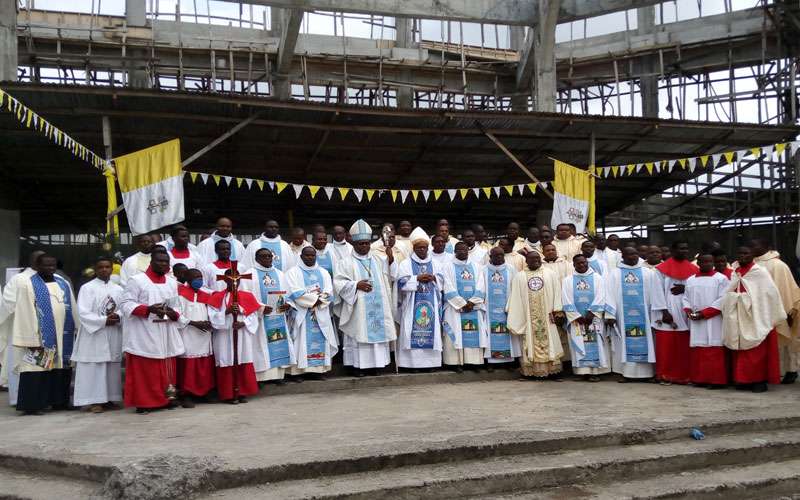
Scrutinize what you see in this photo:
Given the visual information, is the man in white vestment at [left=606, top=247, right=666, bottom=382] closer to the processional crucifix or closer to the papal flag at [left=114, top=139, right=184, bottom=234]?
the processional crucifix

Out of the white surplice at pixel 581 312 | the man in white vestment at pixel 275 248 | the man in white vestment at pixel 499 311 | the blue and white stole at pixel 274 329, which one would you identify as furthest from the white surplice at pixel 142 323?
the white surplice at pixel 581 312

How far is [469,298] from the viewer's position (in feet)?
27.4

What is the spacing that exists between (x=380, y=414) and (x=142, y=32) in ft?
48.3

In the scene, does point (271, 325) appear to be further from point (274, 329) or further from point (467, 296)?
point (467, 296)

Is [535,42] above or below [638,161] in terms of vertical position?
above

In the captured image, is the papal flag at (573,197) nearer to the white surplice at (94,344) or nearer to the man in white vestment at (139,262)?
the man in white vestment at (139,262)

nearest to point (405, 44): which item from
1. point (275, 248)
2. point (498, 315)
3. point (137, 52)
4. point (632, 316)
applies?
point (137, 52)

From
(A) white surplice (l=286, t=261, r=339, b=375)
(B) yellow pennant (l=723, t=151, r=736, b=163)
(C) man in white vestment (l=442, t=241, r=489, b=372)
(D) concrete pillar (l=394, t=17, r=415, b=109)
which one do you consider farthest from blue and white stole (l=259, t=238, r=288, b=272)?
(D) concrete pillar (l=394, t=17, r=415, b=109)

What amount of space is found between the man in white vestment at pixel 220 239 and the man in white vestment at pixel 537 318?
11.3 feet

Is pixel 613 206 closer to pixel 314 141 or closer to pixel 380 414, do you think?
pixel 314 141

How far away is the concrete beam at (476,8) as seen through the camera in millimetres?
14727

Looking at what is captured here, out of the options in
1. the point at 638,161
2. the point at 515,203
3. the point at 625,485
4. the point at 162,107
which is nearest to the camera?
the point at 625,485

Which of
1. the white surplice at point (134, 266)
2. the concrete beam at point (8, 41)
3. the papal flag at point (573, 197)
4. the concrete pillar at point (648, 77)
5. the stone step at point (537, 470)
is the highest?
the concrete pillar at point (648, 77)

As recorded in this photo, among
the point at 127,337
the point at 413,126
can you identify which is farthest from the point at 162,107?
the point at 127,337
